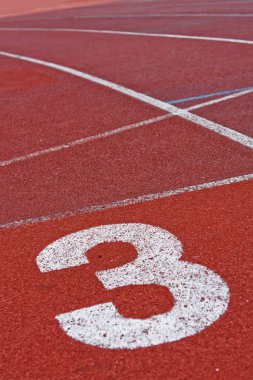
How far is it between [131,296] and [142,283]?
0.17 metres

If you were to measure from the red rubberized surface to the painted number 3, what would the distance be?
0.06 metres

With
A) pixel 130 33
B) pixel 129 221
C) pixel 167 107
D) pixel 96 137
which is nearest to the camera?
pixel 129 221

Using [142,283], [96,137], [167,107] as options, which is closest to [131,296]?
[142,283]

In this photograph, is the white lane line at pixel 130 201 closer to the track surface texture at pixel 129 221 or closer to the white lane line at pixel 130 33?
the track surface texture at pixel 129 221

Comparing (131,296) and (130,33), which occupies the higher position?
(131,296)

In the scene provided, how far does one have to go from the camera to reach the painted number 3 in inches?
146

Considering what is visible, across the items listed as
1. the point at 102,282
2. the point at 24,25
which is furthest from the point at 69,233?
the point at 24,25

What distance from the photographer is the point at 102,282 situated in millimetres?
4336

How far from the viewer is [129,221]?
5230mm

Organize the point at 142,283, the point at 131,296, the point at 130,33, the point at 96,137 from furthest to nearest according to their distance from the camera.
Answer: the point at 130,33 → the point at 96,137 → the point at 142,283 → the point at 131,296

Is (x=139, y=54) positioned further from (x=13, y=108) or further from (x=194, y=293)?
(x=194, y=293)

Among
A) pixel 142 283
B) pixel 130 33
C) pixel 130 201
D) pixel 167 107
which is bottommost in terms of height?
pixel 130 33

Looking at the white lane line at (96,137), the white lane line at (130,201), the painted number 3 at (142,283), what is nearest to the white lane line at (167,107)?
the white lane line at (96,137)

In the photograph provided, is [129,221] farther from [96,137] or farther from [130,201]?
[96,137]
